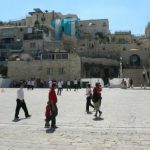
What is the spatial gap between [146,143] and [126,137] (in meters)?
0.96

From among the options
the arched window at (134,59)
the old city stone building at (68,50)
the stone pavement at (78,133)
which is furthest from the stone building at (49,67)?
the stone pavement at (78,133)

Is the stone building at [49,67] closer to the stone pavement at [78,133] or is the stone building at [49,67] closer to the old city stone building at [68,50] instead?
the old city stone building at [68,50]

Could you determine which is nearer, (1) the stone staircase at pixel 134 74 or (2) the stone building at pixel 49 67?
(2) the stone building at pixel 49 67

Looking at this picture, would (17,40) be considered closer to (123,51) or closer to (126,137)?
(123,51)

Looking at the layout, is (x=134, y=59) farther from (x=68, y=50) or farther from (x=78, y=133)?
(x=78, y=133)

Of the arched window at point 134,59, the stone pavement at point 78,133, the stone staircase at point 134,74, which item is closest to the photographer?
the stone pavement at point 78,133

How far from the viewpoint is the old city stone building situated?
58344 mm

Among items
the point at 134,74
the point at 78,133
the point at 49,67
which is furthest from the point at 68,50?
the point at 78,133

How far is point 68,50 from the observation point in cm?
7244

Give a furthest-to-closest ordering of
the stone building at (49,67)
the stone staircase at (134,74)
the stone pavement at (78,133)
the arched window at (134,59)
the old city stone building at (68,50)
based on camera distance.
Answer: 1. the arched window at (134,59)
2. the stone staircase at (134,74)
3. the old city stone building at (68,50)
4. the stone building at (49,67)
5. the stone pavement at (78,133)

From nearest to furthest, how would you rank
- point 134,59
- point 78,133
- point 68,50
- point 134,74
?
point 78,133, point 134,74, point 134,59, point 68,50

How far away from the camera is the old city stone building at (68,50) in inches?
2297

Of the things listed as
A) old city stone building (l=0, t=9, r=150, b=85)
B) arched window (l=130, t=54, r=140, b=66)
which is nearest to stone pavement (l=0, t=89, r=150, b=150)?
old city stone building (l=0, t=9, r=150, b=85)

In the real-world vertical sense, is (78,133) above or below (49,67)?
below
